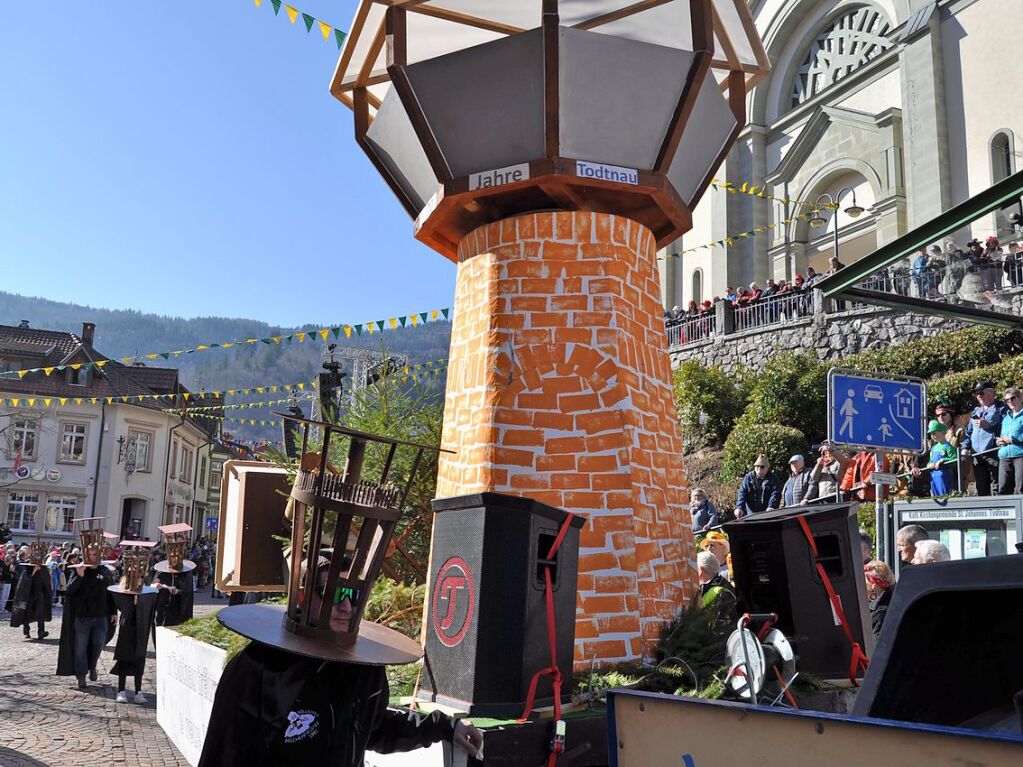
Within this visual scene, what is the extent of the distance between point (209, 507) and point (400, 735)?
210ft

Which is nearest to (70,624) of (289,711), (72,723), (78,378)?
(72,723)

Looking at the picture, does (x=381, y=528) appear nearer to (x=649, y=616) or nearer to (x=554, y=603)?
(x=554, y=603)

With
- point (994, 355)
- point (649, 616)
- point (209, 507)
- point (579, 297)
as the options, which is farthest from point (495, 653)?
point (209, 507)

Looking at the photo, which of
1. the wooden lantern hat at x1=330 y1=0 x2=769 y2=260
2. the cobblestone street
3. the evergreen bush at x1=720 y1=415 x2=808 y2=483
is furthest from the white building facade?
the cobblestone street

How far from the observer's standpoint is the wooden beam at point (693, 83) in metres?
6.81

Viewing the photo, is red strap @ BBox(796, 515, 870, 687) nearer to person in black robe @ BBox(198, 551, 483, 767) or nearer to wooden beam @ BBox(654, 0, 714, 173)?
person in black robe @ BBox(198, 551, 483, 767)

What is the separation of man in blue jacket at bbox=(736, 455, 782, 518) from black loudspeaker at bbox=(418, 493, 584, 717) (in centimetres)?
850

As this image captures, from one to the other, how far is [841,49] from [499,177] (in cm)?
2903

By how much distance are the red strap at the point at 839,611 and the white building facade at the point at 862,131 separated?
18.3m

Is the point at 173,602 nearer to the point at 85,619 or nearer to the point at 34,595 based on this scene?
the point at 85,619

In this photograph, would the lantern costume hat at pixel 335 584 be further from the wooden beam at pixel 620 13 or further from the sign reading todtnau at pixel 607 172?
the wooden beam at pixel 620 13

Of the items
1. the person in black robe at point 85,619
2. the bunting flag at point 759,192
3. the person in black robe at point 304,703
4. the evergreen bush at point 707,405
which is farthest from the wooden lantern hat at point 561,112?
the evergreen bush at point 707,405

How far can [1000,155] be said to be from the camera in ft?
81.3

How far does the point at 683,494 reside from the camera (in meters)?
7.00
